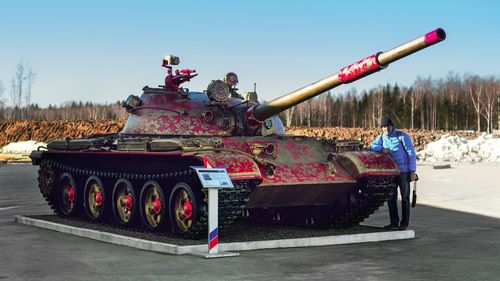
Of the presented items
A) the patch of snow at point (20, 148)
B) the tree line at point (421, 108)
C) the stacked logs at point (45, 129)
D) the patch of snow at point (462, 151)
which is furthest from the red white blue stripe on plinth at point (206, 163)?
the tree line at point (421, 108)

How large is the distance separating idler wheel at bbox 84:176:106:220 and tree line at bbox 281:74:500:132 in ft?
303

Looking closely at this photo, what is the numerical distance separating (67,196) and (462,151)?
32843 millimetres

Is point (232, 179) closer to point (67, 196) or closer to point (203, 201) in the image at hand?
point (203, 201)

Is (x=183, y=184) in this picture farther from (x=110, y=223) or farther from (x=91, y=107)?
(x=91, y=107)

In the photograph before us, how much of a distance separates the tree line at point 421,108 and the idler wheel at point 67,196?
299 feet

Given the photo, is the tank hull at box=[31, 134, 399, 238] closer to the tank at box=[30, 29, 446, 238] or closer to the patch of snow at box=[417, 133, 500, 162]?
the tank at box=[30, 29, 446, 238]

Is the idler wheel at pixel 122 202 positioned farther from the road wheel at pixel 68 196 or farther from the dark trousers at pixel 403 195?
the dark trousers at pixel 403 195

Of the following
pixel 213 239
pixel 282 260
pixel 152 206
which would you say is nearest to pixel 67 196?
pixel 152 206

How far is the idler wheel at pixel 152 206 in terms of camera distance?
15180 mm

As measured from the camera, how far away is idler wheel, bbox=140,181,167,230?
15180 millimetres

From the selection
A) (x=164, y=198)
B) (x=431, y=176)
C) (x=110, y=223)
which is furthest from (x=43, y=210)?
(x=431, y=176)

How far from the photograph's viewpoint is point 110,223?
57.4ft

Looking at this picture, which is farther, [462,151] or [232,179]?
[462,151]

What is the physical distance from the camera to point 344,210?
53.0 feet
